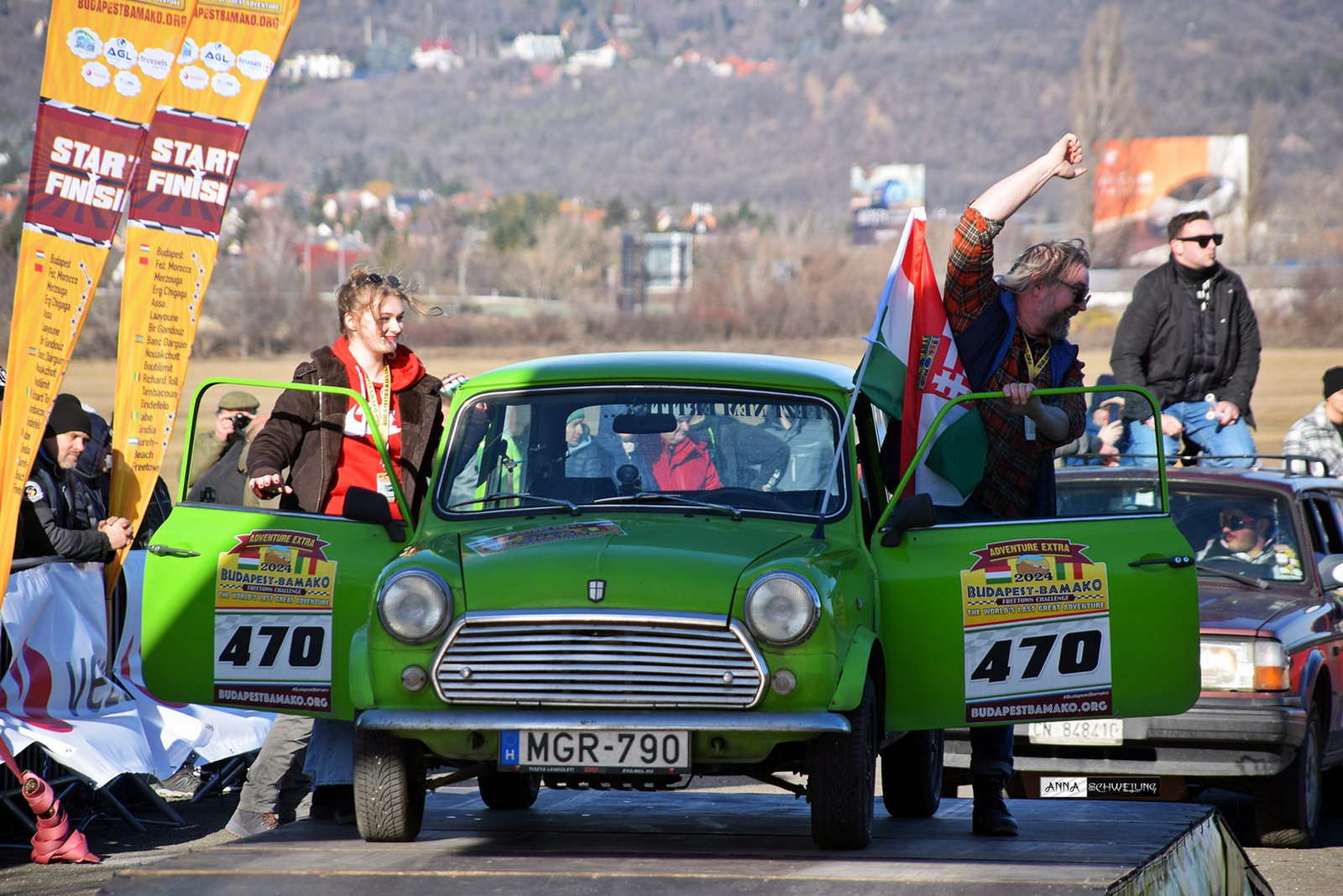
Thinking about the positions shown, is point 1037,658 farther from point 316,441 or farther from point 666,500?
point 316,441

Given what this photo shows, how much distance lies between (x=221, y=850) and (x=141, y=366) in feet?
13.4

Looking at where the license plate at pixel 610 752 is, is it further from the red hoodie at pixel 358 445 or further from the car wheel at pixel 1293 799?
the car wheel at pixel 1293 799

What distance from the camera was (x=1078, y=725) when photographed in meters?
8.38

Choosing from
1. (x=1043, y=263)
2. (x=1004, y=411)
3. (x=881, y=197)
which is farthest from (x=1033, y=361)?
(x=881, y=197)

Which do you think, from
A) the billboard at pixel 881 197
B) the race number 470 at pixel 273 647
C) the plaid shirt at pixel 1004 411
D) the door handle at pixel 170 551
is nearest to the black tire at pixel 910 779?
the plaid shirt at pixel 1004 411

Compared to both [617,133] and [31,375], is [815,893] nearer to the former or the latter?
[31,375]

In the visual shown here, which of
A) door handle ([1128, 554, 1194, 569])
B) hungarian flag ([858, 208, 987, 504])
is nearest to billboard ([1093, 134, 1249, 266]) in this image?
hungarian flag ([858, 208, 987, 504])

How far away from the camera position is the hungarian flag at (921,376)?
6457 mm

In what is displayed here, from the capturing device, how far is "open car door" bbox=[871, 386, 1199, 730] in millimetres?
5840

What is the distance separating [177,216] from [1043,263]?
15.1ft

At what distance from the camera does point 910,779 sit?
6801 mm

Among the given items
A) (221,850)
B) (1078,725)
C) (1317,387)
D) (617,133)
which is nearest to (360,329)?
(221,850)

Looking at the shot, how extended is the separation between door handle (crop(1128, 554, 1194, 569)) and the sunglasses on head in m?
3.16

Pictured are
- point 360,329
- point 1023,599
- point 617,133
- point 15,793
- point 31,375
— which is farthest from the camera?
point 617,133
